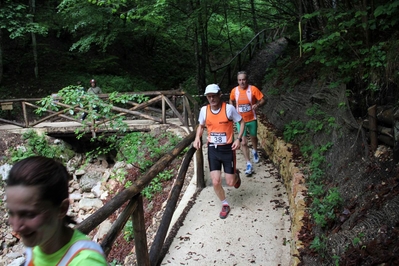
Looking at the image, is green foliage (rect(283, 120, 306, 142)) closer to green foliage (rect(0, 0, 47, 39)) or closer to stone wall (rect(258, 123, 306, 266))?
stone wall (rect(258, 123, 306, 266))

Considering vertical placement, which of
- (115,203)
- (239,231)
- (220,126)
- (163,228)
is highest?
(220,126)

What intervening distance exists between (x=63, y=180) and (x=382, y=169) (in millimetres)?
3137

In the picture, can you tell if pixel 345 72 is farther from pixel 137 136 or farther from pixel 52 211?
pixel 137 136

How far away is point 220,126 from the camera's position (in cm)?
438

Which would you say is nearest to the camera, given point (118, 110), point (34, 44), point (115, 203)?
point (115, 203)

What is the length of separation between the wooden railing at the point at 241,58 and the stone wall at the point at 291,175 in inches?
357

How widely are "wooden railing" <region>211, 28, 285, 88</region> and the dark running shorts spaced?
12.0 m

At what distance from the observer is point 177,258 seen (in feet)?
12.4

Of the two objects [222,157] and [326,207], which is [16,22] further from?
[326,207]

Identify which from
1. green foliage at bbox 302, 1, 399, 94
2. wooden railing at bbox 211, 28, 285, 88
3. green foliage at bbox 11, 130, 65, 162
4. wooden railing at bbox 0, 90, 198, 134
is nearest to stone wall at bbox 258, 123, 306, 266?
green foliage at bbox 302, 1, 399, 94

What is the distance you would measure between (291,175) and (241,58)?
624 inches

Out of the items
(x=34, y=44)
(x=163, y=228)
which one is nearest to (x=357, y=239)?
(x=163, y=228)

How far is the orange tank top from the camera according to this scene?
4363mm

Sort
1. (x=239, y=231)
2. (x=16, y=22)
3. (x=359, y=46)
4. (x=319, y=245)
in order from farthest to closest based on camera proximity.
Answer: (x=16, y=22)
(x=359, y=46)
(x=239, y=231)
(x=319, y=245)
